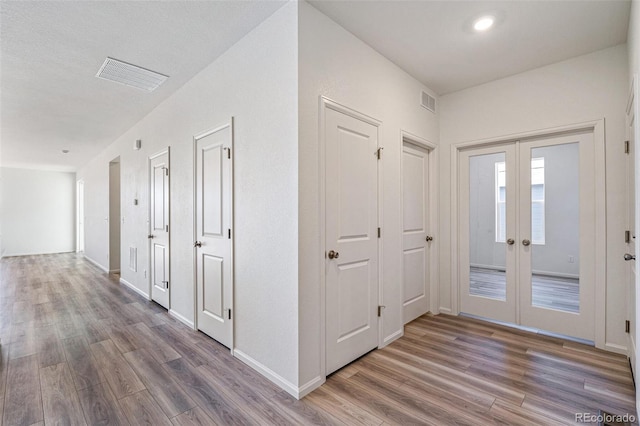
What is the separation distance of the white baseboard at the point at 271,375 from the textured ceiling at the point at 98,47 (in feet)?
9.02

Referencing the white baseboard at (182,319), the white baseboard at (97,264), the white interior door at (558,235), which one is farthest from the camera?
the white baseboard at (97,264)

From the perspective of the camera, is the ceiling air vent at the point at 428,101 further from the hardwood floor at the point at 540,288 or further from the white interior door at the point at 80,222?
the white interior door at the point at 80,222

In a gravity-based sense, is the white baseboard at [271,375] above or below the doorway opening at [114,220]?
below

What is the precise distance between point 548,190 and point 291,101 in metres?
2.83

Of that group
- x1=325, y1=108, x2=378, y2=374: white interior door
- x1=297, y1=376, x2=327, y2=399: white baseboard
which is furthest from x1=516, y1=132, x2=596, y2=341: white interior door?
x1=297, y1=376, x2=327, y2=399: white baseboard

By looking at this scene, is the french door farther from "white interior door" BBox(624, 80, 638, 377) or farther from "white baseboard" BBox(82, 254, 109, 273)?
"white baseboard" BBox(82, 254, 109, 273)

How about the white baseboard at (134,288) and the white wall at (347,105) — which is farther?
the white baseboard at (134,288)

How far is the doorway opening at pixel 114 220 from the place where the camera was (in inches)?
254

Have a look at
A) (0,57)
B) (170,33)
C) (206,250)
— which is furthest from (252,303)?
(0,57)

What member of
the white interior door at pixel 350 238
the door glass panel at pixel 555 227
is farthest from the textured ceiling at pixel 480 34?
the door glass panel at pixel 555 227

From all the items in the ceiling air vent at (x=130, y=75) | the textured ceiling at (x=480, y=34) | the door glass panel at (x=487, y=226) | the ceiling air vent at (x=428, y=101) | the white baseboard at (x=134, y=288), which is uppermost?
the textured ceiling at (x=480, y=34)

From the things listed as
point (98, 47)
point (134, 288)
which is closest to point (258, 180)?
point (98, 47)

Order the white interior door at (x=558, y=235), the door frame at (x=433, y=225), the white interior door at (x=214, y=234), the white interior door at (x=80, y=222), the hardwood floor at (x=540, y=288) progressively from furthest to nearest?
1. the white interior door at (x=80, y=222)
2. the door frame at (x=433, y=225)
3. the hardwood floor at (x=540, y=288)
4. the white interior door at (x=558, y=235)
5. the white interior door at (x=214, y=234)

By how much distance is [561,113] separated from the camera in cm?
301
